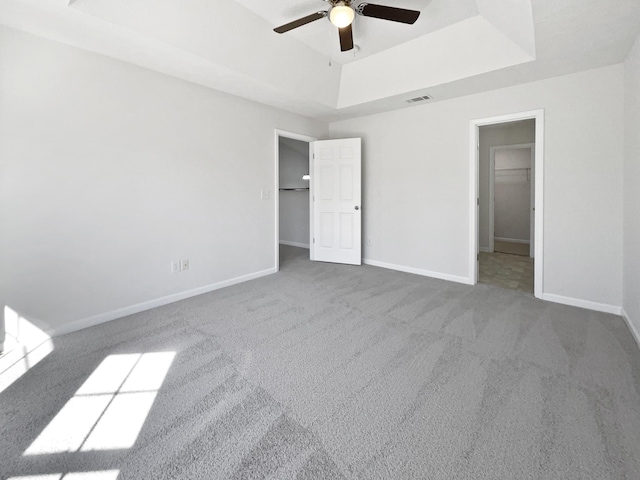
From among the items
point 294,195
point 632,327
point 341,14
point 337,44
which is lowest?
point 632,327

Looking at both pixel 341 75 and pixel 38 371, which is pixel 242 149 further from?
pixel 38 371

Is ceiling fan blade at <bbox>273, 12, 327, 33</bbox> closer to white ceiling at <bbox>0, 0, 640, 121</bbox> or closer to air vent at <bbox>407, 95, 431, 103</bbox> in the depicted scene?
white ceiling at <bbox>0, 0, 640, 121</bbox>

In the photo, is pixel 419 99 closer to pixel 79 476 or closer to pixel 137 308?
pixel 137 308

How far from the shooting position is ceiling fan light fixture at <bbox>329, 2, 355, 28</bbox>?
2.24 metres

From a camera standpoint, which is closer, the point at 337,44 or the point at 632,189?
the point at 632,189

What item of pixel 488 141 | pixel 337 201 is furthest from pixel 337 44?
pixel 488 141

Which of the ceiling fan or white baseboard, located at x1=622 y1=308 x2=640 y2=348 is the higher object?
the ceiling fan

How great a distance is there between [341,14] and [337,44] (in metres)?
1.19

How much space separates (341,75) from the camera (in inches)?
157

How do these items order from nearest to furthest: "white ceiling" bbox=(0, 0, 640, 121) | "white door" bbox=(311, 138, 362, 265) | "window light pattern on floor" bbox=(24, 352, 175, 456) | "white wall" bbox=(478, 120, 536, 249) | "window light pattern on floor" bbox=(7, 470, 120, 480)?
"window light pattern on floor" bbox=(7, 470, 120, 480) < "window light pattern on floor" bbox=(24, 352, 175, 456) < "white ceiling" bbox=(0, 0, 640, 121) < "white door" bbox=(311, 138, 362, 265) < "white wall" bbox=(478, 120, 536, 249)

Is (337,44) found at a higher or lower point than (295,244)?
higher

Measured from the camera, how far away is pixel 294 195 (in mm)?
6797

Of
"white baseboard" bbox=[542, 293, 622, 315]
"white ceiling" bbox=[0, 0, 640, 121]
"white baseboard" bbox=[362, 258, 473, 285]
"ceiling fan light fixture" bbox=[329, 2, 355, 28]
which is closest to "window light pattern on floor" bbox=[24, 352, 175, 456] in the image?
"white ceiling" bbox=[0, 0, 640, 121]

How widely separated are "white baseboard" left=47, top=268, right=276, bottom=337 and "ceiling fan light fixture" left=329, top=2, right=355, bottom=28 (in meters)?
2.99
